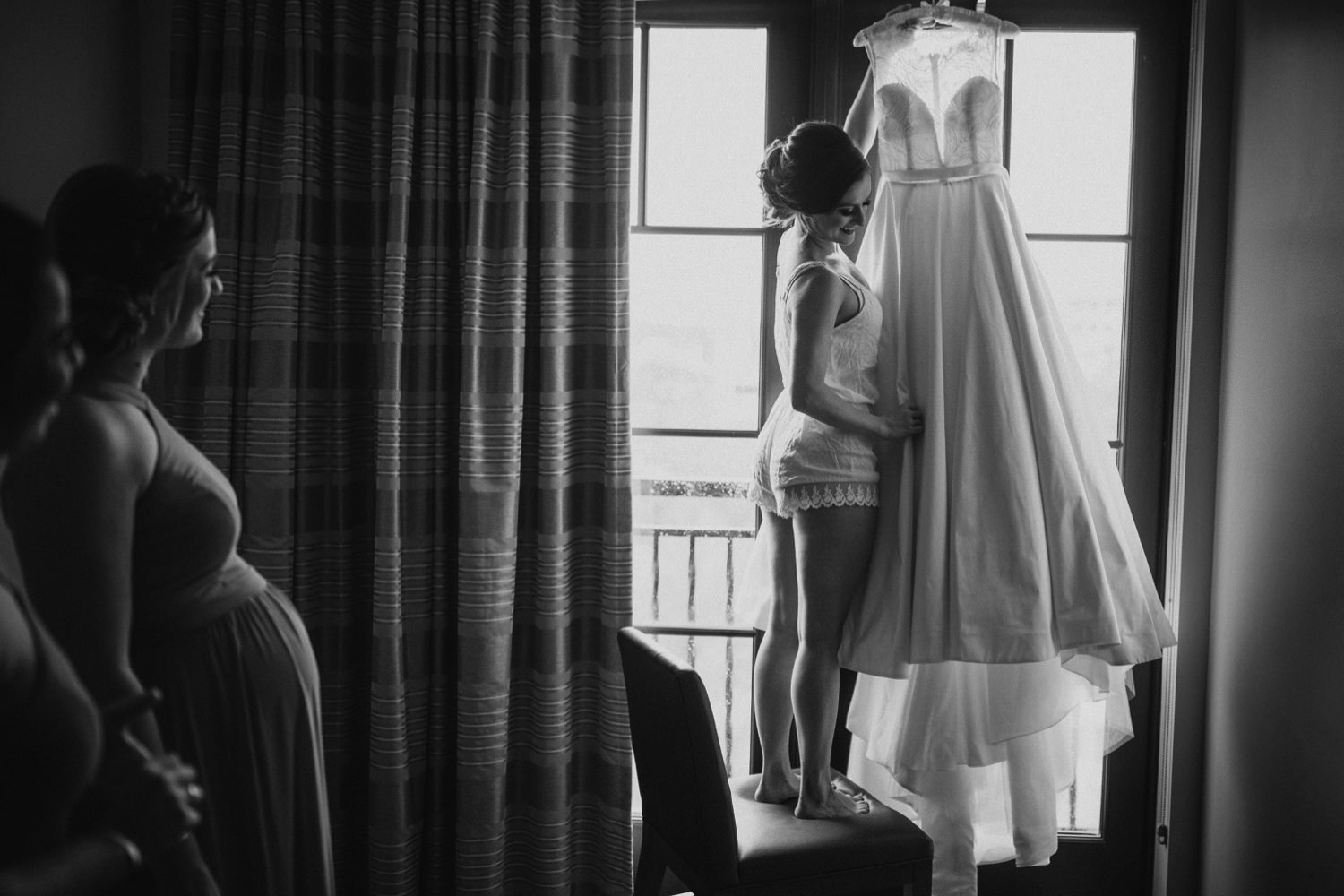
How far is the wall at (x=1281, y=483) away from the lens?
1627 millimetres

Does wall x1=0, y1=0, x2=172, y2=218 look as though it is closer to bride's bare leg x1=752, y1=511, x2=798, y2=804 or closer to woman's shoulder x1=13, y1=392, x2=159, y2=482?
woman's shoulder x1=13, y1=392, x2=159, y2=482

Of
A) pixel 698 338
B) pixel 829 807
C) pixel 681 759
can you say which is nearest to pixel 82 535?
pixel 681 759

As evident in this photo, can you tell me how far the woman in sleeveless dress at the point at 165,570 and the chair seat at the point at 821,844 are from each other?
2.61 feet

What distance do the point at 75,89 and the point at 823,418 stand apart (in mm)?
1334

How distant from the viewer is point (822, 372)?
66.4 inches

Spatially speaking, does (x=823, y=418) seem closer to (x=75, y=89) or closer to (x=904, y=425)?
(x=904, y=425)

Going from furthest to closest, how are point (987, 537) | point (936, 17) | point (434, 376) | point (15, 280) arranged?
point (434, 376) → point (936, 17) → point (987, 537) → point (15, 280)

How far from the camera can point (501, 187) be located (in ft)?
6.88

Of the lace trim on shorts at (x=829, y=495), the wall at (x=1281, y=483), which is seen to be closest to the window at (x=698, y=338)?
the lace trim on shorts at (x=829, y=495)

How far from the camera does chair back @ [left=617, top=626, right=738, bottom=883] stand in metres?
1.61

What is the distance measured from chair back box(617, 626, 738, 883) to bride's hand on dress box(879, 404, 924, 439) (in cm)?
50

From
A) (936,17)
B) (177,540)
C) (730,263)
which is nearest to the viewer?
(177,540)

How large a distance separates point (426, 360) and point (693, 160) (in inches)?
29.2

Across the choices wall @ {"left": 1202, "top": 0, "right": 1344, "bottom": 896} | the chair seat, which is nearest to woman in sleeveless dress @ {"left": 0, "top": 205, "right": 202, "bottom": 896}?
the chair seat
